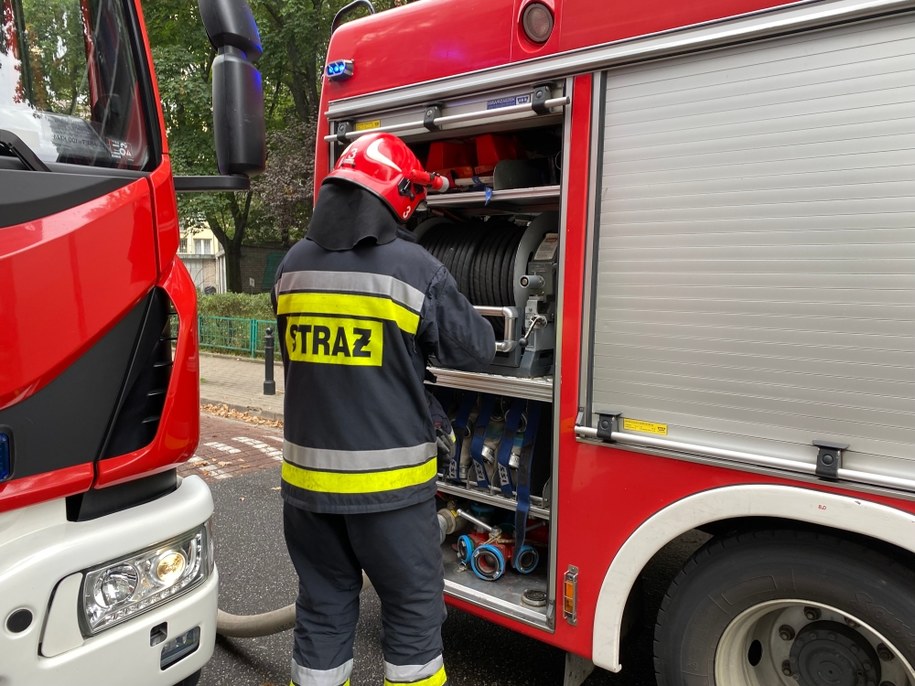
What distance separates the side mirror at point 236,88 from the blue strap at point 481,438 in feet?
5.15

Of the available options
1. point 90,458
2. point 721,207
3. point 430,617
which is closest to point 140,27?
point 90,458

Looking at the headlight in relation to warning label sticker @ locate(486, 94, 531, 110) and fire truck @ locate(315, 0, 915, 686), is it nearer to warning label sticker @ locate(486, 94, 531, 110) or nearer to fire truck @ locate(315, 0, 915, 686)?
fire truck @ locate(315, 0, 915, 686)

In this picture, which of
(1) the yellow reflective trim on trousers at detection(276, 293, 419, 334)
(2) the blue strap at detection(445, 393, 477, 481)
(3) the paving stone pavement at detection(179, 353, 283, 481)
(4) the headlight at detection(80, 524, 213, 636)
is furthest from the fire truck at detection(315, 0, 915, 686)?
(3) the paving stone pavement at detection(179, 353, 283, 481)

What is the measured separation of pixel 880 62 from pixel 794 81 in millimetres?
212

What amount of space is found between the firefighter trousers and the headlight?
0.42m

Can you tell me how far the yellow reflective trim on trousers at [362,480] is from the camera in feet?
7.01

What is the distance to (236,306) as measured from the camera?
527 inches

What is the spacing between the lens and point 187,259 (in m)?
32.3

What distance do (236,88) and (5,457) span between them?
1.23 m

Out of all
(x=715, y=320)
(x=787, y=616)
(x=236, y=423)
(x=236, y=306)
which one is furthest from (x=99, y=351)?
(x=236, y=306)

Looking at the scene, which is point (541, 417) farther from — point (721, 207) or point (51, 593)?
point (51, 593)

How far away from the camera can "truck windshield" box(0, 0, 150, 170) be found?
1831 millimetres

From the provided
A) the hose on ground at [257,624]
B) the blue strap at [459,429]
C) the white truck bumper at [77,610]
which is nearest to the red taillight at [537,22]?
the blue strap at [459,429]

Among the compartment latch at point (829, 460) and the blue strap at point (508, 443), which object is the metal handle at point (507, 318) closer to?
the blue strap at point (508, 443)
